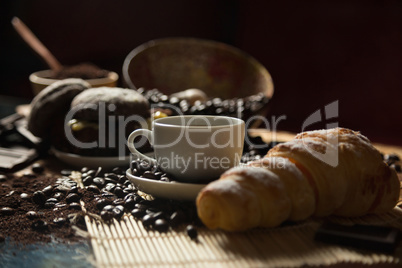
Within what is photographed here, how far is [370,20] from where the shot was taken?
2887mm

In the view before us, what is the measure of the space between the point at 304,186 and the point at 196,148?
27 cm

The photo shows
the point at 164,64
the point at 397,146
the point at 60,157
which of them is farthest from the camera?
the point at 164,64

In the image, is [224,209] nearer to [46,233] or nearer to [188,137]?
[188,137]

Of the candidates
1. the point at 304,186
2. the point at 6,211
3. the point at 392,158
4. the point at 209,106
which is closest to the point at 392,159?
the point at 392,158

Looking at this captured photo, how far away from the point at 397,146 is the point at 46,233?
1462mm

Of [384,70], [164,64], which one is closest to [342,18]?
[384,70]

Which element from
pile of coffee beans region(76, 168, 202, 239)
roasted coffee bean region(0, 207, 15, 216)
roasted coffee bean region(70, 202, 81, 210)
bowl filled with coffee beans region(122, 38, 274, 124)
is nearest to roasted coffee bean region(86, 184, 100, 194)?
pile of coffee beans region(76, 168, 202, 239)

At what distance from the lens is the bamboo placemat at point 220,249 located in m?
0.81

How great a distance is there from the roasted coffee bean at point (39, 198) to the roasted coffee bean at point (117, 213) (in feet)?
0.75

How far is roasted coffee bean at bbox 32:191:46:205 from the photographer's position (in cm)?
114

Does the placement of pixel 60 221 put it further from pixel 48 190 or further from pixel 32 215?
pixel 48 190

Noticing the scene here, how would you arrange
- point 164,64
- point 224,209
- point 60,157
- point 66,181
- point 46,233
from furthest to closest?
point 164,64
point 60,157
point 66,181
point 46,233
point 224,209

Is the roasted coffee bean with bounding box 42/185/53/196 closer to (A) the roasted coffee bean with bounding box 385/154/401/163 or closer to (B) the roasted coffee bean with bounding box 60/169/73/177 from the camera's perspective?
(B) the roasted coffee bean with bounding box 60/169/73/177

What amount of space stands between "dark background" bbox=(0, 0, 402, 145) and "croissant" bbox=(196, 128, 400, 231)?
5.92 feet
